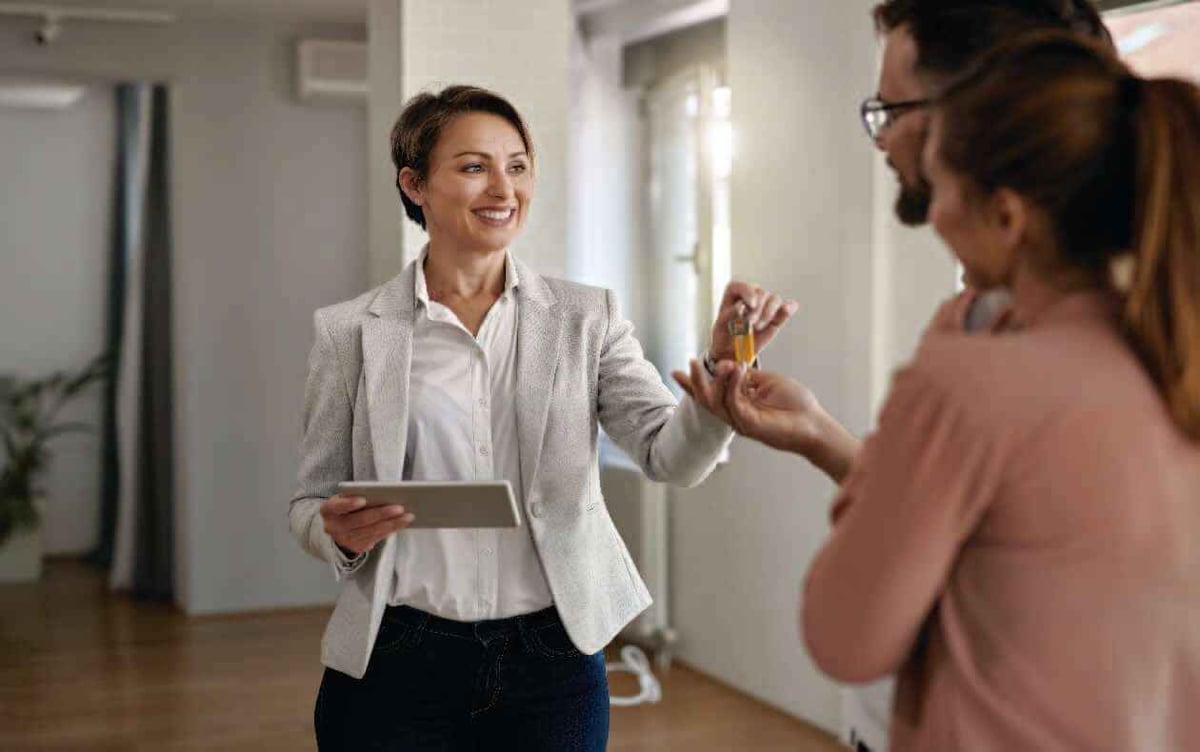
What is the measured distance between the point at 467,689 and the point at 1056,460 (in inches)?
43.7

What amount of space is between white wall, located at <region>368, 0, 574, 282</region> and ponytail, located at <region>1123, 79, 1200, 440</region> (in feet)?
10.0

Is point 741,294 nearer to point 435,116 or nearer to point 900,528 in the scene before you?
point 435,116

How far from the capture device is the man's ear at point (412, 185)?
85.2 inches

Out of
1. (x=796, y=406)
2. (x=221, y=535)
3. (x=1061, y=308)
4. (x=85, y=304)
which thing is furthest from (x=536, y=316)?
(x=85, y=304)

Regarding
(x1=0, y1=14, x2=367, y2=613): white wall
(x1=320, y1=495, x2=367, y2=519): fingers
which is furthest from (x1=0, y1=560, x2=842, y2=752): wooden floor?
(x1=320, y1=495, x2=367, y2=519): fingers

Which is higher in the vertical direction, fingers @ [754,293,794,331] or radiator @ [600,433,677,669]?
fingers @ [754,293,794,331]

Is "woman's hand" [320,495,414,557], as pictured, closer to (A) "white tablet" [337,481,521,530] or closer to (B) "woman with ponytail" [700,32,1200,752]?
(A) "white tablet" [337,481,521,530]

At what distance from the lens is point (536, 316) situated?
6.69 ft

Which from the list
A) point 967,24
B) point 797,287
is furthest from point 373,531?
point 797,287

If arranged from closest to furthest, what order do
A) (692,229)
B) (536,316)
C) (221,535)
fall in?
(536,316), (692,229), (221,535)

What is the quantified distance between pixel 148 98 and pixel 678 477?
550 cm

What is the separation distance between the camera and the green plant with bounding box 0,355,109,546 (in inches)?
273

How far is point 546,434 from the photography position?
1969mm

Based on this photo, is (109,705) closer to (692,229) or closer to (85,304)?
(692,229)
